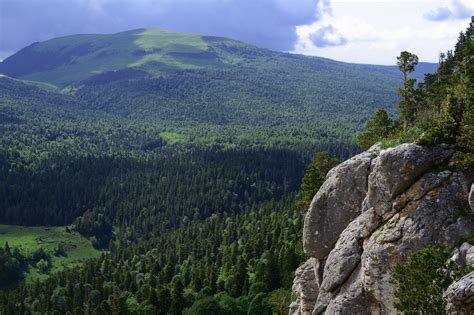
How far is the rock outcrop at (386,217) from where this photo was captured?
42.7 meters

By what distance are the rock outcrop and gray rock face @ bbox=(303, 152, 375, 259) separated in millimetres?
116

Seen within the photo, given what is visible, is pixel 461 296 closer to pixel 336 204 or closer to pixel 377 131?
pixel 336 204

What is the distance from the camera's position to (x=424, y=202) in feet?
144

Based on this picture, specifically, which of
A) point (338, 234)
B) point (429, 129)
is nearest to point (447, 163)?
point (429, 129)

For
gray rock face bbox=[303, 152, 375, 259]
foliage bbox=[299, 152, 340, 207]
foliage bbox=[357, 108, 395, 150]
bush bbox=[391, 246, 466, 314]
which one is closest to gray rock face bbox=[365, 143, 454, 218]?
gray rock face bbox=[303, 152, 375, 259]

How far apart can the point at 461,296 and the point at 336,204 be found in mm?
23997

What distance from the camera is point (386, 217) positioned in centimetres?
4738

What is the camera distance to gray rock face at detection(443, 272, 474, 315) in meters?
33.5

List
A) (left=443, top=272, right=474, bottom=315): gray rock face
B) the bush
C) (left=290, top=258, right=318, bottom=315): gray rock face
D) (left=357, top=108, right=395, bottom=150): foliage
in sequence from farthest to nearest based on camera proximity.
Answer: (left=357, top=108, right=395, bottom=150): foliage
(left=290, top=258, right=318, bottom=315): gray rock face
the bush
(left=443, top=272, right=474, bottom=315): gray rock face

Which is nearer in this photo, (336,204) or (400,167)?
(400,167)

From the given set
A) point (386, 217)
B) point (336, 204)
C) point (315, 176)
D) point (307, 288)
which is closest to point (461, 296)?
point (386, 217)

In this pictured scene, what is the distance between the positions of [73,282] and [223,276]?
61071 mm

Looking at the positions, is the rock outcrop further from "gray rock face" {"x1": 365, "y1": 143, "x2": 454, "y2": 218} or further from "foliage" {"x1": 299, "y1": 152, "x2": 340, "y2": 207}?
"foliage" {"x1": 299, "y1": 152, "x2": 340, "y2": 207}

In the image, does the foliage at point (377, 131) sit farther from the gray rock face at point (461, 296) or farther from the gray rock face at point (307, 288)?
the gray rock face at point (461, 296)
